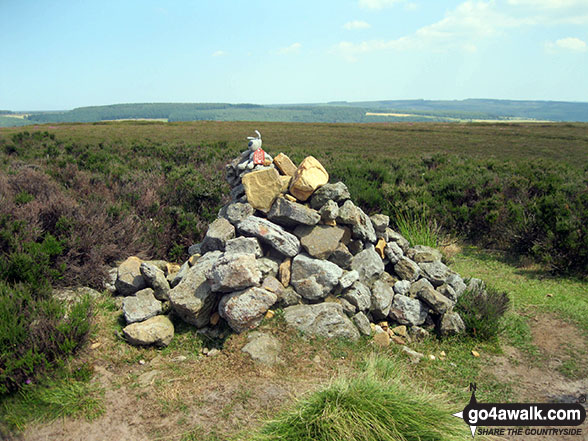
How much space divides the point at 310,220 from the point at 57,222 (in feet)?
15.1

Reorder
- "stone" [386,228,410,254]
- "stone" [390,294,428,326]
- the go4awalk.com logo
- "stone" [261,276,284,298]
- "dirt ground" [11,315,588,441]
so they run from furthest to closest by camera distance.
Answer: "stone" [386,228,410,254] → "stone" [390,294,428,326] → "stone" [261,276,284,298] → the go4awalk.com logo → "dirt ground" [11,315,588,441]

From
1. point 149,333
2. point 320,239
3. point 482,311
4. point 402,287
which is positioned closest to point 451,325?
point 482,311

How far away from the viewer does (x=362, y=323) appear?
5695mm

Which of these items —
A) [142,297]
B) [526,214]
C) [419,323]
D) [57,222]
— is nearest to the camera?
[142,297]

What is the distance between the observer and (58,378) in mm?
4145

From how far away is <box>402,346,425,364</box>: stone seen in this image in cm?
523

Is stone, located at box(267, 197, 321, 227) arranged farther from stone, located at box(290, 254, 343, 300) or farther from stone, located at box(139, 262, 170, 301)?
stone, located at box(139, 262, 170, 301)

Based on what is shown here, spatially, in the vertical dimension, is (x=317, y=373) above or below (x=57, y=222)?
below

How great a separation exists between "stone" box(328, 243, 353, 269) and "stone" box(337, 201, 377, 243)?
50cm

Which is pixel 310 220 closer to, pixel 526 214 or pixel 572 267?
pixel 572 267

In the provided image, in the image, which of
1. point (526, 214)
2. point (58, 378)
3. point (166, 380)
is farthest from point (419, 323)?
point (526, 214)

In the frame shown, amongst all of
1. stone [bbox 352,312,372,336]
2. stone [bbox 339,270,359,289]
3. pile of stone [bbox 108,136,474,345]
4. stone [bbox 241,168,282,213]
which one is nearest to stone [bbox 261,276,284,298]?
pile of stone [bbox 108,136,474,345]

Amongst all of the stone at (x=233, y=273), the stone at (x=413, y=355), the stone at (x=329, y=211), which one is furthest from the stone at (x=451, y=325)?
the stone at (x=233, y=273)

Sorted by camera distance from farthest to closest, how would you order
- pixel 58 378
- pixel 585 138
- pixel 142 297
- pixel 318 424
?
pixel 585 138 → pixel 142 297 → pixel 58 378 → pixel 318 424
